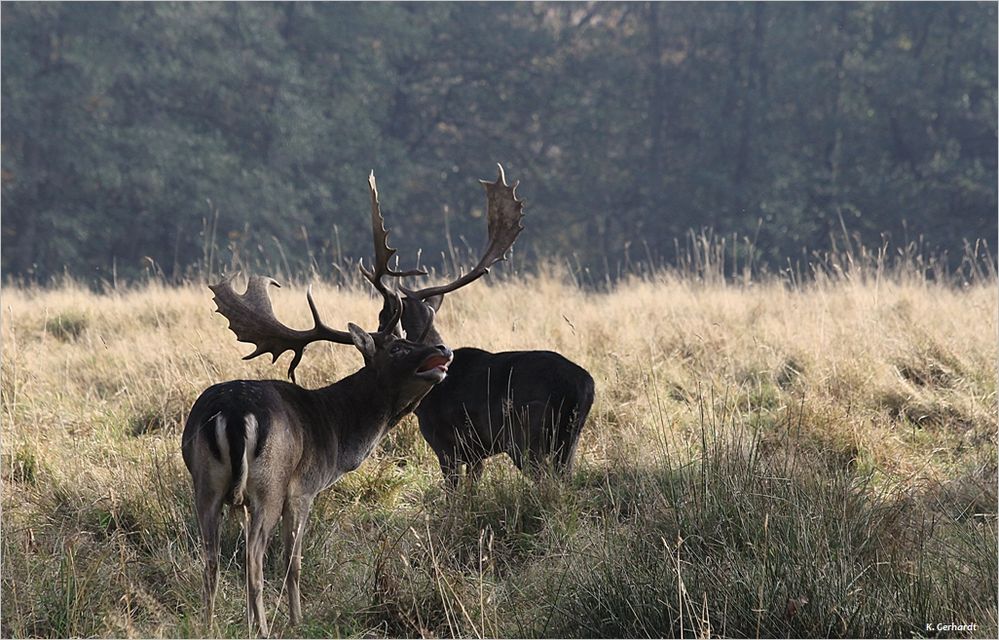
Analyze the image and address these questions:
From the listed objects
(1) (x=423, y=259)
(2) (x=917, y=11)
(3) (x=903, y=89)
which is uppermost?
(2) (x=917, y=11)

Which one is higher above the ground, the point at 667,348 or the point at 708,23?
the point at 708,23

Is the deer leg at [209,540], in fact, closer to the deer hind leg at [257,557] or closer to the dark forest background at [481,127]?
the deer hind leg at [257,557]

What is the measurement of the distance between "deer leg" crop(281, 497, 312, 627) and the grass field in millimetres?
88

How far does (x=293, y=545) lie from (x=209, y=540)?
0.40m

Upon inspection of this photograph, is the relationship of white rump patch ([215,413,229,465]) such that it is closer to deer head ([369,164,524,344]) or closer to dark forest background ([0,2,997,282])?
deer head ([369,164,524,344])

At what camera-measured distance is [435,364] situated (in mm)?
5145

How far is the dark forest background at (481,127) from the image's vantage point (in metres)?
24.3

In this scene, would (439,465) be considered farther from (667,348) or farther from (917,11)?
(917,11)

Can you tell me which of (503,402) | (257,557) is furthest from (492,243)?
(257,557)

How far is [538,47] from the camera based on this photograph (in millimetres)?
28203

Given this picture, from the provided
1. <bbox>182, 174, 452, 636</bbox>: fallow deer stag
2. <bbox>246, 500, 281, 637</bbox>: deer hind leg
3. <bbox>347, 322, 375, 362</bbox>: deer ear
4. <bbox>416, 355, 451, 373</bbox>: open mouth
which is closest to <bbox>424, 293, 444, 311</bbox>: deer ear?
<bbox>182, 174, 452, 636</bbox>: fallow deer stag

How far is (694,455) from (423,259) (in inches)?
754

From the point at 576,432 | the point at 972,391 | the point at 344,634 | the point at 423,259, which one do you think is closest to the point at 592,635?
the point at 344,634

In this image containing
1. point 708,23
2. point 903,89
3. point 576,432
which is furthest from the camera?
point 708,23
